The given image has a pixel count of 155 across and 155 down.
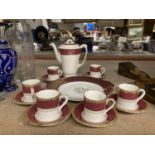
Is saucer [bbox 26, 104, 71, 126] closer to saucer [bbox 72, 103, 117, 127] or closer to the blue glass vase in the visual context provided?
saucer [bbox 72, 103, 117, 127]

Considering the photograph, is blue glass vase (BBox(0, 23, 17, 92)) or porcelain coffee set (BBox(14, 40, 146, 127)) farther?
blue glass vase (BBox(0, 23, 17, 92))

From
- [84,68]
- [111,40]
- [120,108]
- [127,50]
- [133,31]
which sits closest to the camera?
[120,108]

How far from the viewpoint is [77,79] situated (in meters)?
0.78

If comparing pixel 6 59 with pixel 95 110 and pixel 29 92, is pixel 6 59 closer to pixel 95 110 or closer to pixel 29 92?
pixel 29 92

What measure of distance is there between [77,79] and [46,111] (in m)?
0.31

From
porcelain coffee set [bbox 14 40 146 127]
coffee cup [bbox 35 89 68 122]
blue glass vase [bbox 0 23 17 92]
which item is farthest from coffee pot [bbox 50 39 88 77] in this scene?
coffee cup [bbox 35 89 68 122]

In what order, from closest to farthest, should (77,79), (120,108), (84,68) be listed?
(120,108) → (77,79) → (84,68)

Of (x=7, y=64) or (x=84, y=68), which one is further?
(x=84, y=68)

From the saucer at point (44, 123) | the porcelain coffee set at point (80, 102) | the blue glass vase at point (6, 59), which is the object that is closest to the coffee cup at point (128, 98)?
the porcelain coffee set at point (80, 102)

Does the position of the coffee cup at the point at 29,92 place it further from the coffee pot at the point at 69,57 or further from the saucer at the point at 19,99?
the coffee pot at the point at 69,57

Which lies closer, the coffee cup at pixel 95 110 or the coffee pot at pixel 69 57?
the coffee cup at pixel 95 110
